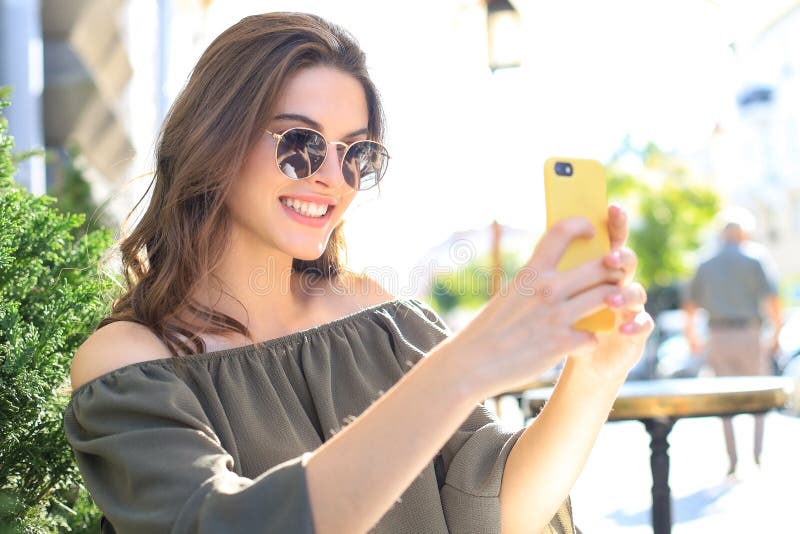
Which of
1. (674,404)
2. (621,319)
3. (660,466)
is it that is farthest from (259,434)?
(660,466)

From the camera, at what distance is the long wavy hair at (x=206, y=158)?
69.3 inches

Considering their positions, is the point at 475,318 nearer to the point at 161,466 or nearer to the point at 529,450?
the point at 161,466

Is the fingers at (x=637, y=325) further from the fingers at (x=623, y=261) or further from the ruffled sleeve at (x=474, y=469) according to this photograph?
the ruffled sleeve at (x=474, y=469)

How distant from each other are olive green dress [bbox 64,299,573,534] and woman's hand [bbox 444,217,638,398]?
0.27 metres

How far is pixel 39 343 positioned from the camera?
164 centimetres

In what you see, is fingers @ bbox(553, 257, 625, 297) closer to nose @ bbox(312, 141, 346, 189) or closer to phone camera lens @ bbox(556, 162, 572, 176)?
phone camera lens @ bbox(556, 162, 572, 176)

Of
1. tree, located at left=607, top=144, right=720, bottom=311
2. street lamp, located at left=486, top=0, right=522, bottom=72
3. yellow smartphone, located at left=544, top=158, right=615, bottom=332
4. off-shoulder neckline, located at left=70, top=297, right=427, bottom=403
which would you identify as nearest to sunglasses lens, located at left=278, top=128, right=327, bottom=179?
off-shoulder neckline, located at left=70, top=297, right=427, bottom=403

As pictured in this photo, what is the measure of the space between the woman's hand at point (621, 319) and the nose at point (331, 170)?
2.18ft

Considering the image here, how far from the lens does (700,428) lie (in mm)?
9203

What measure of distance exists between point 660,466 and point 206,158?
2.42 meters

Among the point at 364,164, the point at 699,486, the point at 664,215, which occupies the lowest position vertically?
the point at 664,215

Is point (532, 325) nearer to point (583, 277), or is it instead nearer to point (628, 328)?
point (583, 277)

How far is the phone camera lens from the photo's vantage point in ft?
4.22

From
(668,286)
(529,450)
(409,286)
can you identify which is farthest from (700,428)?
(668,286)
